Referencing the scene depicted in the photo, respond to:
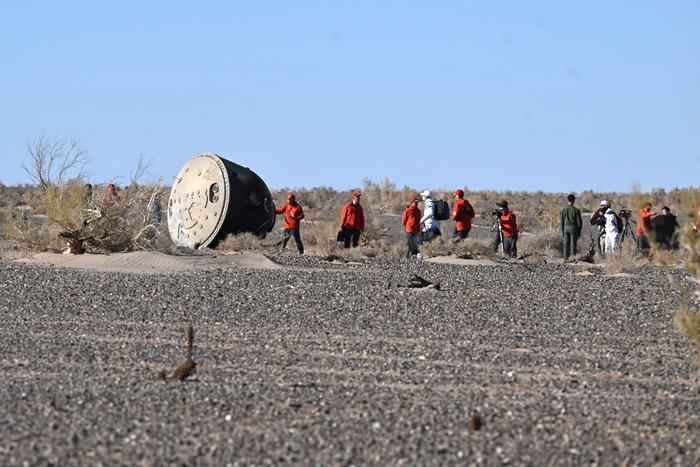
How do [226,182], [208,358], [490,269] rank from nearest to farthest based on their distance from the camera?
[208,358]
[490,269]
[226,182]

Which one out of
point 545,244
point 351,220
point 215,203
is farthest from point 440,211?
point 545,244

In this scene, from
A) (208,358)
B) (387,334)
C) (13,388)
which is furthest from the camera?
(387,334)

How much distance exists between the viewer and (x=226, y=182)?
28453mm

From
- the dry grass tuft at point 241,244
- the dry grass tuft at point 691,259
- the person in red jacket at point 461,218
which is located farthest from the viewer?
the person in red jacket at point 461,218

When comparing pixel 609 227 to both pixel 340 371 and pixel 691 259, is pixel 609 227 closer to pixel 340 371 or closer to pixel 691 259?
pixel 340 371

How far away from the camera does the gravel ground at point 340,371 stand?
32.1 feet

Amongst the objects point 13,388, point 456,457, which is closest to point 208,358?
point 13,388

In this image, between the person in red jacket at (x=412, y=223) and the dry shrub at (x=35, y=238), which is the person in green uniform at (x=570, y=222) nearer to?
the person in red jacket at (x=412, y=223)

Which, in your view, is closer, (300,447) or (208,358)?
(300,447)

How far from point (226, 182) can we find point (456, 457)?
→ 19387 millimetres

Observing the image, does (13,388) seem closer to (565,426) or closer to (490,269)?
(565,426)

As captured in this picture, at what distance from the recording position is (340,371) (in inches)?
520

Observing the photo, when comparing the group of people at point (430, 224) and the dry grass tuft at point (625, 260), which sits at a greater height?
the group of people at point (430, 224)

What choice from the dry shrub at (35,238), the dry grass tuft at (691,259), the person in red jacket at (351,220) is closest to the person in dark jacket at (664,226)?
the person in red jacket at (351,220)
